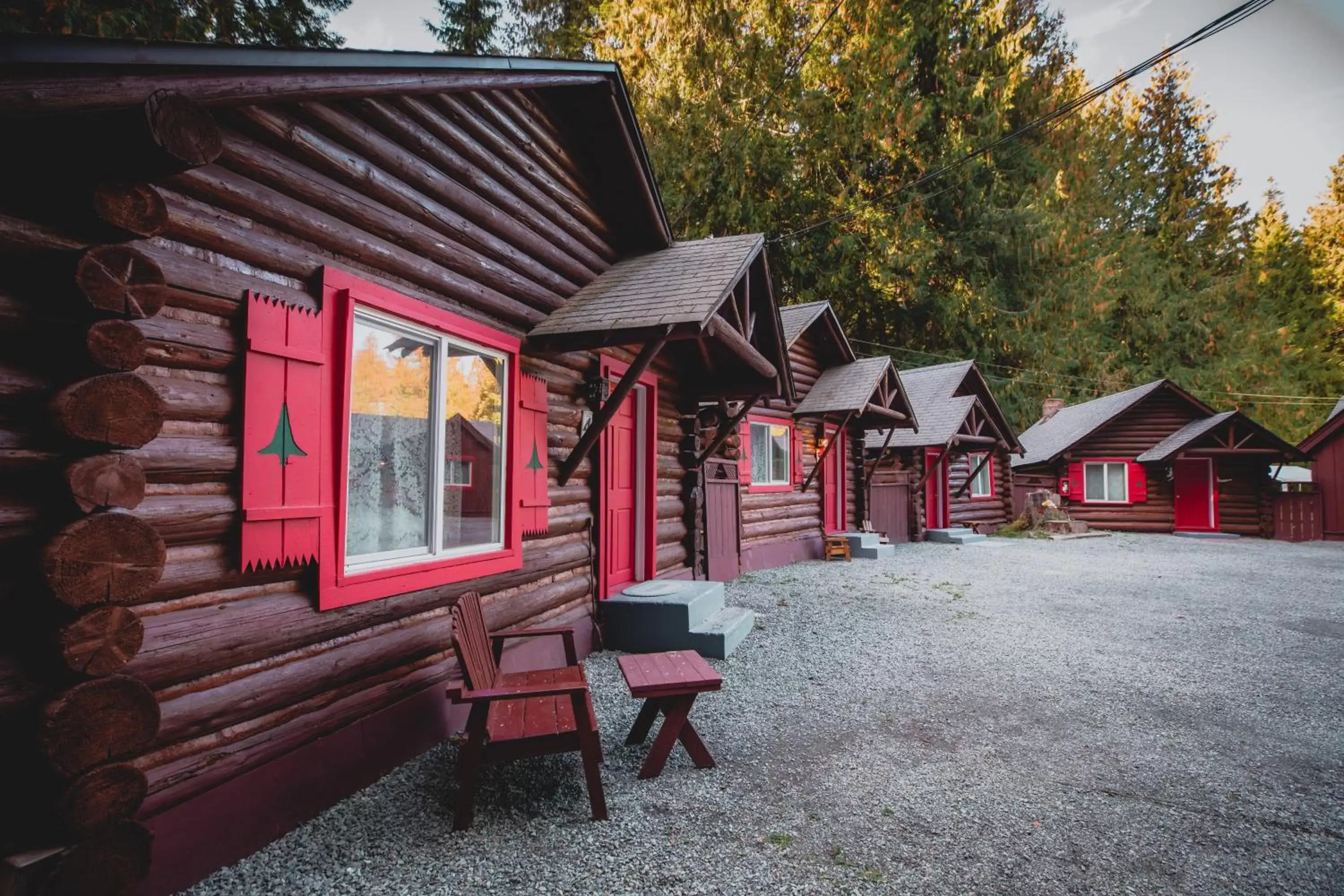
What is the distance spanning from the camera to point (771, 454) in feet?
42.9

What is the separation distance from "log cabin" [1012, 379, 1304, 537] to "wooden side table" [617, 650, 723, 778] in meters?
21.9

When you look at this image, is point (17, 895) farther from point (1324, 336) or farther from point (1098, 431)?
point (1324, 336)

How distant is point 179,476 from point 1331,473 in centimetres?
A: 2728

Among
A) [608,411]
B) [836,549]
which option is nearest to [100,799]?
[608,411]

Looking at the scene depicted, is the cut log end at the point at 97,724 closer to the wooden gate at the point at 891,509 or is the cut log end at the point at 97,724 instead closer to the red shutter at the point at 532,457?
the red shutter at the point at 532,457

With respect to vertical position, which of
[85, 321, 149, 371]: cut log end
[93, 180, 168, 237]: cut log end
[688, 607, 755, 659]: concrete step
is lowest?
[688, 607, 755, 659]: concrete step

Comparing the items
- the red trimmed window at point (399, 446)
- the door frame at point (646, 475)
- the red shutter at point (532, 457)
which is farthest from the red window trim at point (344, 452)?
the door frame at point (646, 475)

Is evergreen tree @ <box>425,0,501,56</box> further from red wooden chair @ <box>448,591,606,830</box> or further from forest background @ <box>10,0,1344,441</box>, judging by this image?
red wooden chair @ <box>448,591,606,830</box>

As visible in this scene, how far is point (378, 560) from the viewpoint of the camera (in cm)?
390

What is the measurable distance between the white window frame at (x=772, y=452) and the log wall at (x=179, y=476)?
328 inches

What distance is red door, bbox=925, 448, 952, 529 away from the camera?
1978cm

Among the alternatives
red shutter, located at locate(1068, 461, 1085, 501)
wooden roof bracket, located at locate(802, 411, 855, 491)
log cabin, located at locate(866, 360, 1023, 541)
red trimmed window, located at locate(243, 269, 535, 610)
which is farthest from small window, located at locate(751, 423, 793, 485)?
red shutter, located at locate(1068, 461, 1085, 501)

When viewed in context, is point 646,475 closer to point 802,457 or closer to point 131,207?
point 131,207

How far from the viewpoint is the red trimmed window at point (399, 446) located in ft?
10.6
